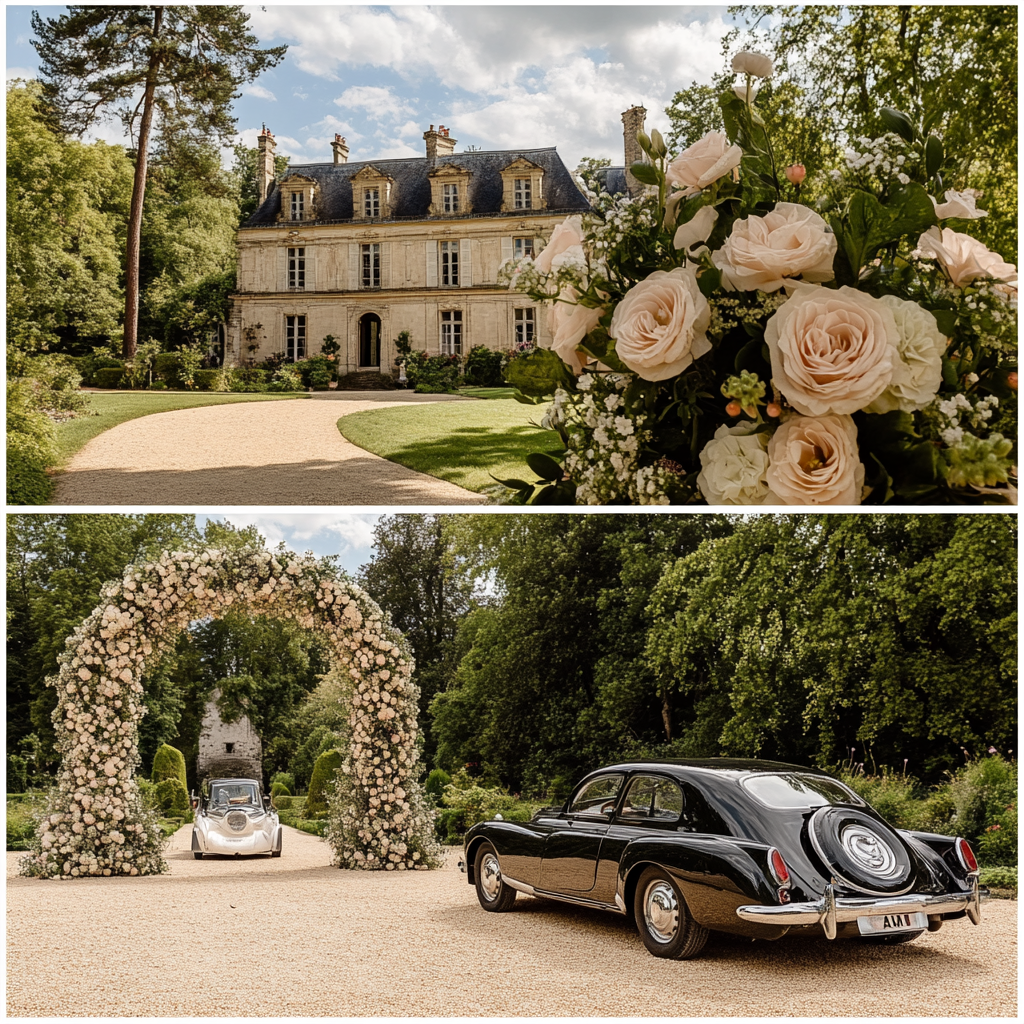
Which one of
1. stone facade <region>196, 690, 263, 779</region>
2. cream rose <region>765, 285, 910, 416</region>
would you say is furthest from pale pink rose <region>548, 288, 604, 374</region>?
stone facade <region>196, 690, 263, 779</region>

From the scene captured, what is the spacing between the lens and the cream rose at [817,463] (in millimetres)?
1533

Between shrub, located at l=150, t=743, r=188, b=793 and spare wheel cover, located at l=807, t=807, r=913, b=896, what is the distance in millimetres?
18302

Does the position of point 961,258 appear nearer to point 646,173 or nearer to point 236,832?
point 646,173

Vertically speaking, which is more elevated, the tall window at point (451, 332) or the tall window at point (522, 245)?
the tall window at point (522, 245)

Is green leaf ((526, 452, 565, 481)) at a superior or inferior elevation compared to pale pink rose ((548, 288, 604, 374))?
inferior

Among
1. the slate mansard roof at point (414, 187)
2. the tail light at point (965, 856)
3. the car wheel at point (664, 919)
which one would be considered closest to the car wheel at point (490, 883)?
the car wheel at point (664, 919)

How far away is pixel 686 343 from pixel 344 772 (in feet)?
28.7

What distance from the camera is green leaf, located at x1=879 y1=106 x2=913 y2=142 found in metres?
1.95

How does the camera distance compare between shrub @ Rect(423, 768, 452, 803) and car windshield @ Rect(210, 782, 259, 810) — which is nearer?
car windshield @ Rect(210, 782, 259, 810)

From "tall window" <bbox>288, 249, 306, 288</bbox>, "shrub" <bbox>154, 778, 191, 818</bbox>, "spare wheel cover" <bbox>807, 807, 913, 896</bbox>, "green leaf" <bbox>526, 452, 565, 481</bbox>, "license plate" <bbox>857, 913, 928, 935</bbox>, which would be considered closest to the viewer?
"green leaf" <bbox>526, 452, 565, 481</bbox>

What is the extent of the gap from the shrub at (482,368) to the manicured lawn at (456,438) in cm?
82

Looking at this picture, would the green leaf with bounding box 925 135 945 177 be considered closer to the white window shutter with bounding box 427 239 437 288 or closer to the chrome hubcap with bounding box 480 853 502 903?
the chrome hubcap with bounding box 480 853 502 903

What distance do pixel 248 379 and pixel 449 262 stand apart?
3.37 m

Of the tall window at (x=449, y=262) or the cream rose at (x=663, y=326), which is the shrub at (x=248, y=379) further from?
the cream rose at (x=663, y=326)
